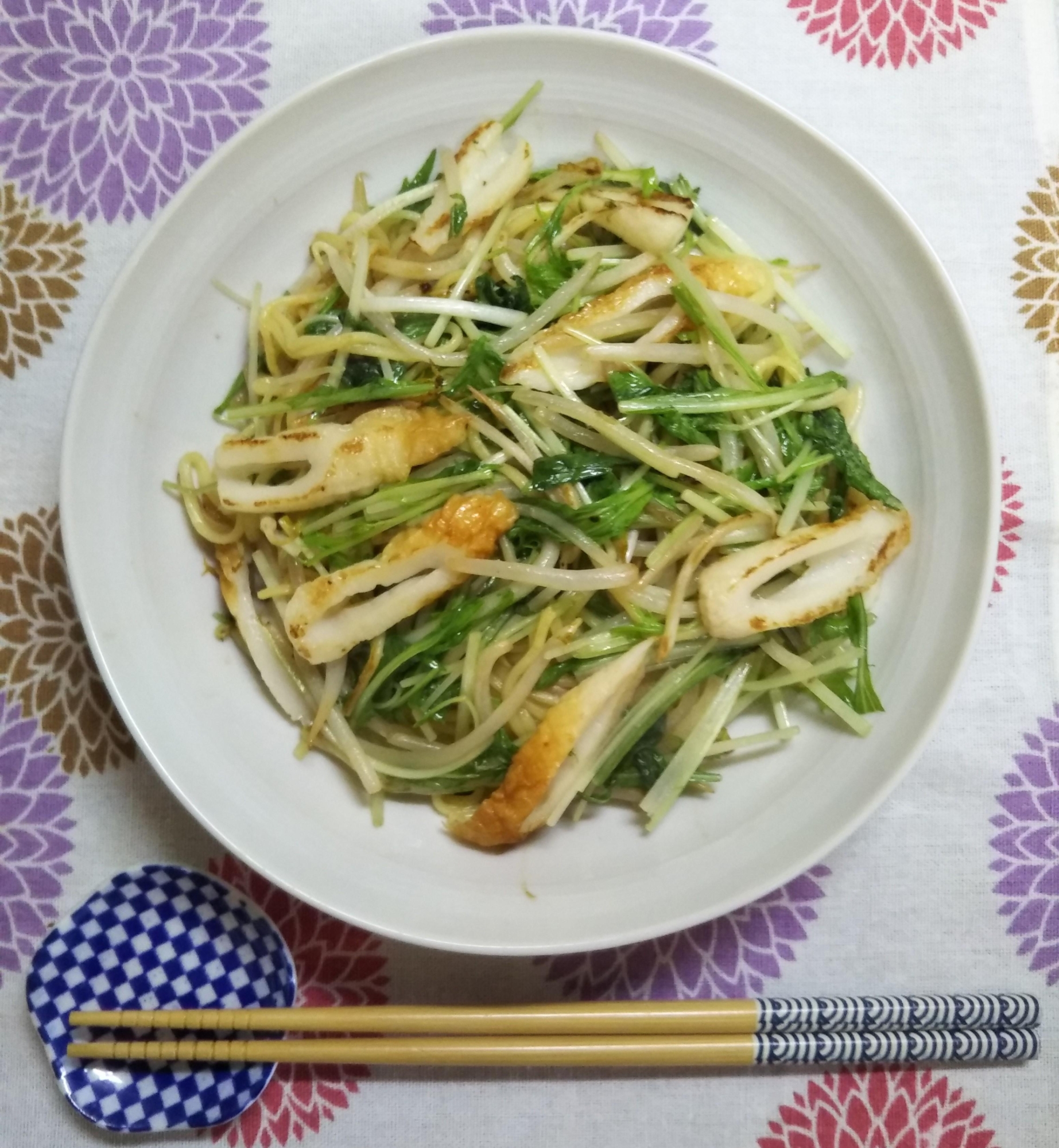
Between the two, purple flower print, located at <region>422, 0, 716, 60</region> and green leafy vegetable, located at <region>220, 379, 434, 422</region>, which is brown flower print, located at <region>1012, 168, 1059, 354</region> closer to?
purple flower print, located at <region>422, 0, 716, 60</region>

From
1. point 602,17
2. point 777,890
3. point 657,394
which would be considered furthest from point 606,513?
point 602,17

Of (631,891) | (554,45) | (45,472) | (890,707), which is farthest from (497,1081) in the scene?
(554,45)

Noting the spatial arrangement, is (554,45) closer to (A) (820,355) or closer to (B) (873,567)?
(A) (820,355)

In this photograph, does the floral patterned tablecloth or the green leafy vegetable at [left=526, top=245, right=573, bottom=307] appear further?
the floral patterned tablecloth

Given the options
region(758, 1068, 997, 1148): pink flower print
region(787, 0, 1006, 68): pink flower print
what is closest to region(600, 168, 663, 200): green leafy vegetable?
region(787, 0, 1006, 68): pink flower print

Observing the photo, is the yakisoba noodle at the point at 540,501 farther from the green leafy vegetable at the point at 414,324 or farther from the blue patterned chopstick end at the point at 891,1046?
the blue patterned chopstick end at the point at 891,1046

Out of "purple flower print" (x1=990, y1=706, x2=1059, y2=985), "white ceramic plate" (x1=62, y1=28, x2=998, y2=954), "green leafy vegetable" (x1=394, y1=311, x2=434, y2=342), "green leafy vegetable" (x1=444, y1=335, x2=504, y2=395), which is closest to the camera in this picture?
"white ceramic plate" (x1=62, y1=28, x2=998, y2=954)
